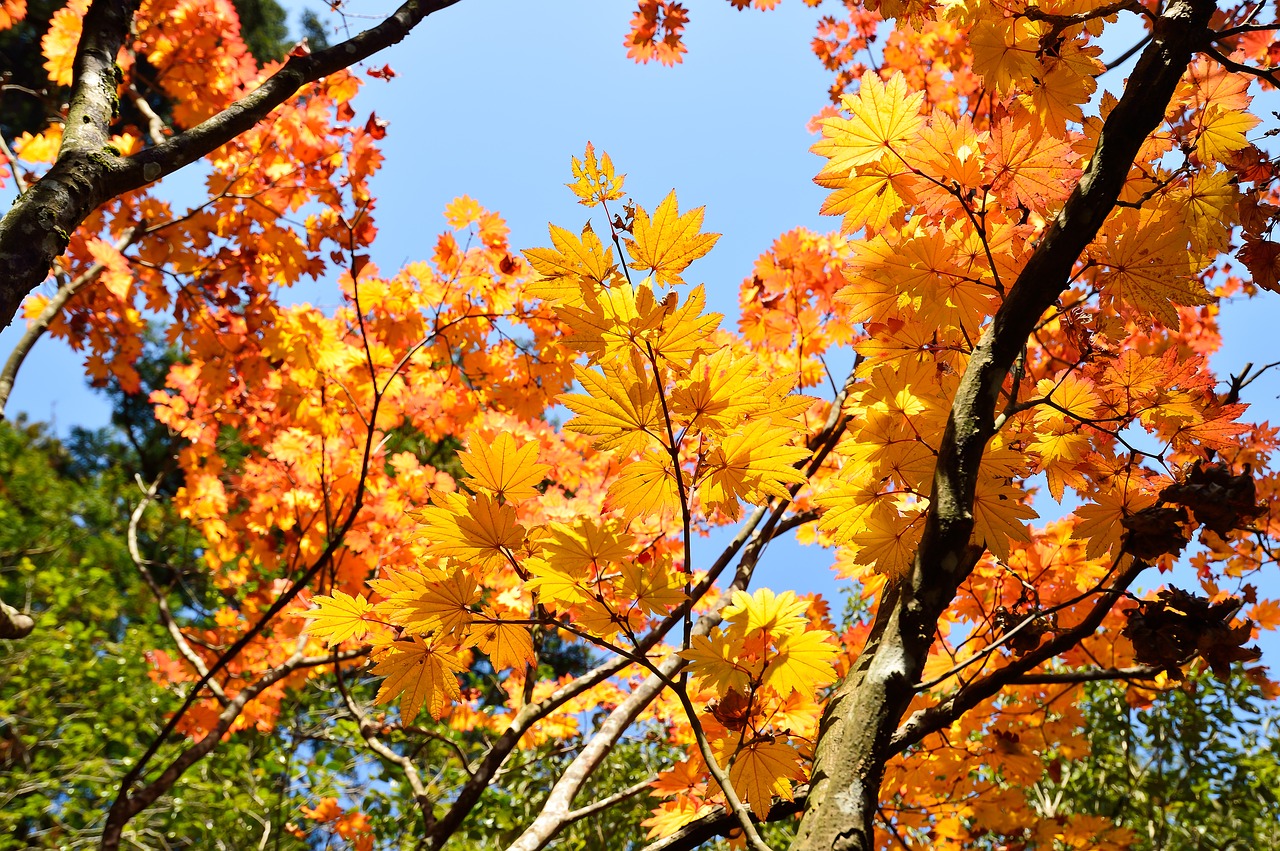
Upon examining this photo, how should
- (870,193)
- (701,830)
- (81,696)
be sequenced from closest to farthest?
1. (870,193)
2. (701,830)
3. (81,696)

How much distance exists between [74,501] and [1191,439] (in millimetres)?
15601

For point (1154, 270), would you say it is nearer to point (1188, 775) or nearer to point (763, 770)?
point (763, 770)

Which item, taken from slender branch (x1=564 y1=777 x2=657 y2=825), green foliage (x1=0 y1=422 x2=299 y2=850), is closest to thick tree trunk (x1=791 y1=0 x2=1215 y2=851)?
slender branch (x1=564 y1=777 x2=657 y2=825)

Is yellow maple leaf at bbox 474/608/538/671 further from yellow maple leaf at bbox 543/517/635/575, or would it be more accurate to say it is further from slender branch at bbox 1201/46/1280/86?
slender branch at bbox 1201/46/1280/86

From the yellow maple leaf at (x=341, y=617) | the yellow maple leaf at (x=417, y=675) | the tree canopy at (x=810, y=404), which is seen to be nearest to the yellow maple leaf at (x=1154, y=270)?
the tree canopy at (x=810, y=404)

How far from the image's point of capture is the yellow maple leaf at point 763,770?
1.25 meters

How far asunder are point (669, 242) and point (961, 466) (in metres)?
0.57

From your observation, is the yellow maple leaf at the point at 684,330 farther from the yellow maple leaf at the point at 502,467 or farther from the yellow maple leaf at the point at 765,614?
the yellow maple leaf at the point at 765,614

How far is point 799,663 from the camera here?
1224 mm

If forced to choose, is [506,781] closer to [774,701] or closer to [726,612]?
[774,701]

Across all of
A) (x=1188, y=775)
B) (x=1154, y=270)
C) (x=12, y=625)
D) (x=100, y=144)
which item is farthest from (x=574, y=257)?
(x=1188, y=775)

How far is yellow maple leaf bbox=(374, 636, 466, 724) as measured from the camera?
1229mm

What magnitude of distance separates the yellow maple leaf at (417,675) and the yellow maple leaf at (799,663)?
54 centimetres

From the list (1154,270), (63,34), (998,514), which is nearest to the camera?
(998,514)
